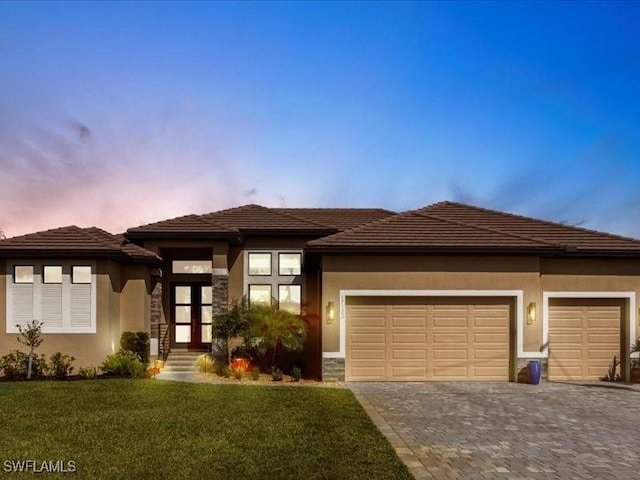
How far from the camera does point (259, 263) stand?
18.5 m

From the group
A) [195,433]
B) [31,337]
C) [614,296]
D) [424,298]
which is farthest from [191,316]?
[614,296]

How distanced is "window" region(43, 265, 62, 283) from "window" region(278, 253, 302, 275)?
6.93 meters

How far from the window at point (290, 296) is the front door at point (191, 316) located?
124 inches

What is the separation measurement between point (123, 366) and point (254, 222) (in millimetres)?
6600

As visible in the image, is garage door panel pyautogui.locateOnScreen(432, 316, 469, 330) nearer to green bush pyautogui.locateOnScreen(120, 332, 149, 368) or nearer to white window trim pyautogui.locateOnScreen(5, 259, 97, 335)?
green bush pyautogui.locateOnScreen(120, 332, 149, 368)

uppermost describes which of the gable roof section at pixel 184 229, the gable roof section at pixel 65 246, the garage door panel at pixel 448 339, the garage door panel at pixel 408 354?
the gable roof section at pixel 184 229

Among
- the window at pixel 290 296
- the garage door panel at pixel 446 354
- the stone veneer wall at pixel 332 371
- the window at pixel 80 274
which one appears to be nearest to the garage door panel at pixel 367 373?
the stone veneer wall at pixel 332 371

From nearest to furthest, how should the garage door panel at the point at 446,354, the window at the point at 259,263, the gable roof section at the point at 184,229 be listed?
the garage door panel at the point at 446,354
the gable roof section at the point at 184,229
the window at the point at 259,263

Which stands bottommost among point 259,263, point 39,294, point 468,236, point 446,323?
point 446,323

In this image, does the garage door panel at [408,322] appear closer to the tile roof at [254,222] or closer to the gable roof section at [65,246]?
the tile roof at [254,222]

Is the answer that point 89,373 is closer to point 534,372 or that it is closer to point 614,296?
point 534,372

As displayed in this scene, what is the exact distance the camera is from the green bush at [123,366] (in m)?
14.8

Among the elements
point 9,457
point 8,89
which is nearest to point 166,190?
point 8,89

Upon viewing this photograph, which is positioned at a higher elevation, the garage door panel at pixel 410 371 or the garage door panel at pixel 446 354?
the garage door panel at pixel 446 354
